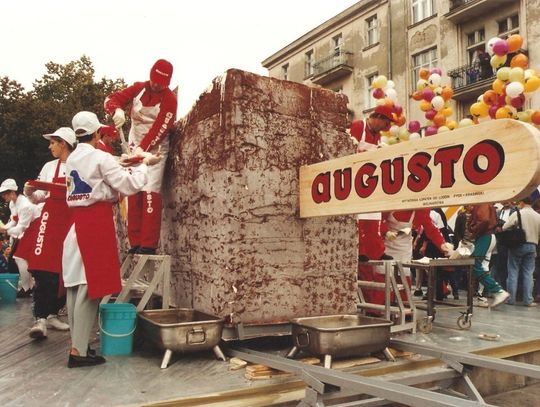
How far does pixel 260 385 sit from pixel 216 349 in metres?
0.72

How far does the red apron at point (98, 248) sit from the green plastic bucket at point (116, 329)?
0.30 meters

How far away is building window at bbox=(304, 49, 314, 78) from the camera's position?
27.1 meters

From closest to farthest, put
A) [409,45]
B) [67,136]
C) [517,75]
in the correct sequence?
[67,136]
[517,75]
[409,45]

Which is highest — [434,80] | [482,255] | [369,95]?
[369,95]

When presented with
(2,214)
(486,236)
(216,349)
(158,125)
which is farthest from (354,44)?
(216,349)

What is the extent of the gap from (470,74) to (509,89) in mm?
11649

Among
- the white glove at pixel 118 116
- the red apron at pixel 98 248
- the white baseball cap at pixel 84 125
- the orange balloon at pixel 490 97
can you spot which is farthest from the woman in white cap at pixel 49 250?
the orange balloon at pixel 490 97

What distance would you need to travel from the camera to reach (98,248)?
3572 mm

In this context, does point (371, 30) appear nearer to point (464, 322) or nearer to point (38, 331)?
point (464, 322)

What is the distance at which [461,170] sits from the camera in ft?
9.65

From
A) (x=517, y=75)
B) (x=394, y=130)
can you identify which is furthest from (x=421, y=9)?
(x=517, y=75)

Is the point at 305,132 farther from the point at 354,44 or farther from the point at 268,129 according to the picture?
the point at 354,44

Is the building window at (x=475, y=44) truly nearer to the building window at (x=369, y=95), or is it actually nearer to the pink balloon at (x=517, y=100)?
the building window at (x=369, y=95)

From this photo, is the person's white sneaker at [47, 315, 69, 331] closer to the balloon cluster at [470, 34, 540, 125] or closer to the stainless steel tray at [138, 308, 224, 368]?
the stainless steel tray at [138, 308, 224, 368]
